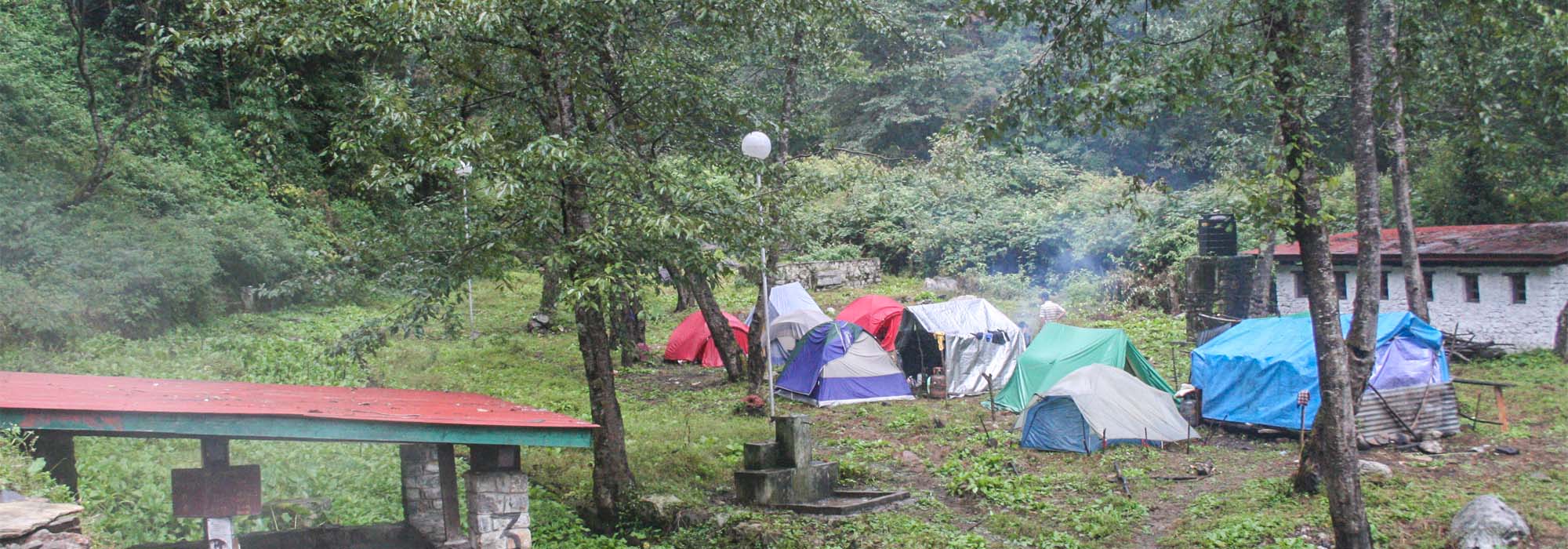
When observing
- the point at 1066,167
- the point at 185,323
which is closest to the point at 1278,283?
the point at 1066,167

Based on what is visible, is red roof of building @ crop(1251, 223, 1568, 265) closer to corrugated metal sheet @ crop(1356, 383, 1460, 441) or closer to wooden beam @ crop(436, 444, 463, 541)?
corrugated metal sheet @ crop(1356, 383, 1460, 441)

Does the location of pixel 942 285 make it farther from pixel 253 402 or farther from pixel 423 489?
pixel 253 402

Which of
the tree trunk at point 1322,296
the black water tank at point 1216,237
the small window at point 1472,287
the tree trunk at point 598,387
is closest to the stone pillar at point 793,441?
the tree trunk at point 598,387

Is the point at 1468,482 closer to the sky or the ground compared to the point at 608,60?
closer to the ground

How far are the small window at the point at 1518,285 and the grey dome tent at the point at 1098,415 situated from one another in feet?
28.8

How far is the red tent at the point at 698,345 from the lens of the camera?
20891 mm

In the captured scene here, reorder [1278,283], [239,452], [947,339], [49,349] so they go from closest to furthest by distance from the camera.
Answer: [239,452] → [49,349] → [947,339] → [1278,283]

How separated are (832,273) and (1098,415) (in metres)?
17.2

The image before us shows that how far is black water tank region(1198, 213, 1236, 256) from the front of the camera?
68.4 ft

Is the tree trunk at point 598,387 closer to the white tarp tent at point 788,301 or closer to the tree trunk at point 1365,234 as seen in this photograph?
the tree trunk at point 1365,234

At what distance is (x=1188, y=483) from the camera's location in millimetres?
11273

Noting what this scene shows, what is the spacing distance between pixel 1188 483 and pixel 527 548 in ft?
25.0

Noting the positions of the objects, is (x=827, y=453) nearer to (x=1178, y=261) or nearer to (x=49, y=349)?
(x=49, y=349)

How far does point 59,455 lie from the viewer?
6188 mm
